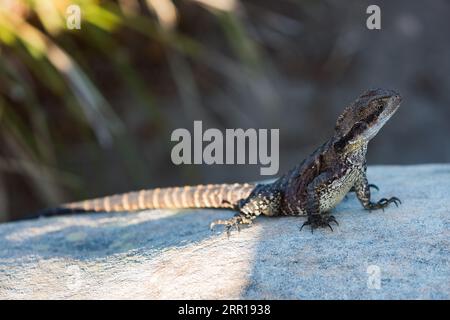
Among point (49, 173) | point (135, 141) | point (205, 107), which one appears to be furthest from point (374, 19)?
point (49, 173)

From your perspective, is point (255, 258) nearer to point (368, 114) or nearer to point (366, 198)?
point (366, 198)

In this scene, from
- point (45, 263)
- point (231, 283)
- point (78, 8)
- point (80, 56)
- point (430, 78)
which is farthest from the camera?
point (430, 78)

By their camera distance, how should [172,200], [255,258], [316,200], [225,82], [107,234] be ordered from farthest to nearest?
[225,82], [172,200], [107,234], [316,200], [255,258]

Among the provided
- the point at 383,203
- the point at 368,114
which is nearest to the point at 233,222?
the point at 383,203

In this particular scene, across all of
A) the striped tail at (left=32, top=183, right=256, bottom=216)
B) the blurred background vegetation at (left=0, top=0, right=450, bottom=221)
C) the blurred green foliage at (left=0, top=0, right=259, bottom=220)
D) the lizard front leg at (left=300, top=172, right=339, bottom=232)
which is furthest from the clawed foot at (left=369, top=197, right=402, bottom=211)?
the blurred background vegetation at (left=0, top=0, right=450, bottom=221)
